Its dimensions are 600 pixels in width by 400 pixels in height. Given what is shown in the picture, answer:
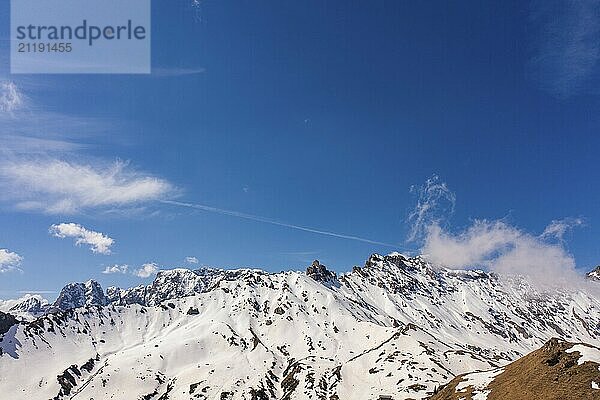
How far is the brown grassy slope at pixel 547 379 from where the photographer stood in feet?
220

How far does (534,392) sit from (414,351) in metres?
132

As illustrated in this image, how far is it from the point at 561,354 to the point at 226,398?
162891 millimetres

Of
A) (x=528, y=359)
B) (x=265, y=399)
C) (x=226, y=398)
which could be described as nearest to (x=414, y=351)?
(x=265, y=399)

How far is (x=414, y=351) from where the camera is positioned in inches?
7756

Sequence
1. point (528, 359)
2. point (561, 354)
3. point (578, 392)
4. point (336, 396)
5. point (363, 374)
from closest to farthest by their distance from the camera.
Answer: point (578, 392) < point (561, 354) < point (528, 359) < point (336, 396) < point (363, 374)

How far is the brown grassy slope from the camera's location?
6700 centimetres

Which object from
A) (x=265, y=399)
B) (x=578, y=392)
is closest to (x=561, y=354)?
(x=578, y=392)

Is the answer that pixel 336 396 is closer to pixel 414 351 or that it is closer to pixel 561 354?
pixel 414 351

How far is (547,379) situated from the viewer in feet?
244

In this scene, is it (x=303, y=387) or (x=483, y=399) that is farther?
(x=303, y=387)

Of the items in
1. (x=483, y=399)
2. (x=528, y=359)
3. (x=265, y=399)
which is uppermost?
(x=528, y=359)

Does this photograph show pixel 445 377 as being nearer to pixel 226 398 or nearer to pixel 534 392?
pixel 534 392

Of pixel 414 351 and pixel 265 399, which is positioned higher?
pixel 414 351

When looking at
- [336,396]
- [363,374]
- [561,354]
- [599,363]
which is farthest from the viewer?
[363,374]
